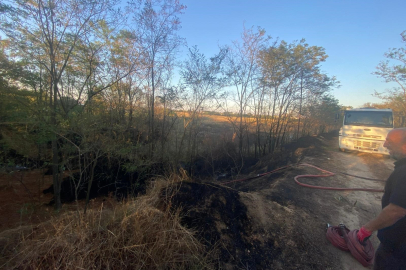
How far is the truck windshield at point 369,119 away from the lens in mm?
9500

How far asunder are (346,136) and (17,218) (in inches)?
588

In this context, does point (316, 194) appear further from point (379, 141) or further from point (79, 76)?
point (79, 76)

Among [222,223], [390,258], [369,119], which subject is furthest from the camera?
[369,119]

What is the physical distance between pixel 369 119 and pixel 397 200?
10.9m

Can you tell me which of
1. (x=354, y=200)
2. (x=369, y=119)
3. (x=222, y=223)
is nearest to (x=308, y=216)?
(x=222, y=223)

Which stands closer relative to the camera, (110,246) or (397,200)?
(397,200)

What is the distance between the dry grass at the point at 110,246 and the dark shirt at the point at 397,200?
1.85 meters

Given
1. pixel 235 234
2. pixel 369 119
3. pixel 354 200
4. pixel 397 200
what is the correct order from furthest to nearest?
pixel 369 119 < pixel 354 200 < pixel 235 234 < pixel 397 200

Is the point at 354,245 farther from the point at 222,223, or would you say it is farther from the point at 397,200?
the point at 222,223

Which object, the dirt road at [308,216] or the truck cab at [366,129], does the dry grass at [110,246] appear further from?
the truck cab at [366,129]

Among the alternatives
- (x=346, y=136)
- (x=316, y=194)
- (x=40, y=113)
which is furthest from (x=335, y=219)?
(x=346, y=136)

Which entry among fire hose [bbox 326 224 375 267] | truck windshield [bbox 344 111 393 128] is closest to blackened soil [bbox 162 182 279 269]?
fire hose [bbox 326 224 375 267]

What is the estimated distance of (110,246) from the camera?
214 centimetres

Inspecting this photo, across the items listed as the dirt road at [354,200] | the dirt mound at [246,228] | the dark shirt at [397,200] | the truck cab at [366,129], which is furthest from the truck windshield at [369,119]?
the dark shirt at [397,200]
